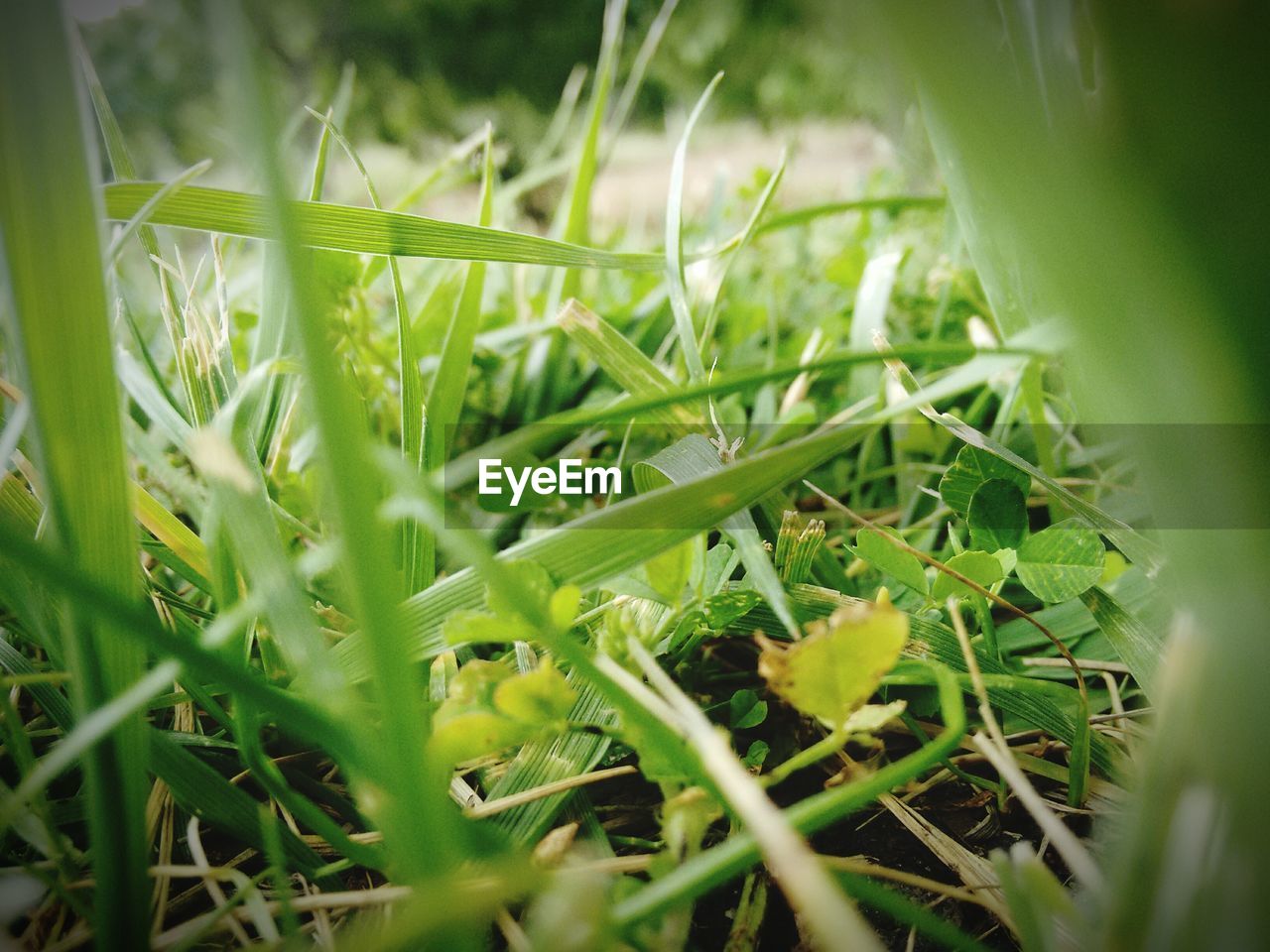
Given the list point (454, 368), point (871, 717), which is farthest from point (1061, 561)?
point (454, 368)

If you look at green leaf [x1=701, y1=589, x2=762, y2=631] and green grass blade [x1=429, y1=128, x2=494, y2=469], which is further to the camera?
green grass blade [x1=429, y1=128, x2=494, y2=469]

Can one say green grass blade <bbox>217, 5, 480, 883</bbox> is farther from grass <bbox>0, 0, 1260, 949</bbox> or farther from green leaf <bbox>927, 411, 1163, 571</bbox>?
green leaf <bbox>927, 411, 1163, 571</bbox>

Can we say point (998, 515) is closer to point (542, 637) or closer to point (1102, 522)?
point (1102, 522)

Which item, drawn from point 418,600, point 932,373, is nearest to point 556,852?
point 418,600

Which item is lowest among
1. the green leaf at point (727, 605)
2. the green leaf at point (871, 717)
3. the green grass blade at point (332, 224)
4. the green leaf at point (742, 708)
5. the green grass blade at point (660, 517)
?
the green leaf at point (742, 708)

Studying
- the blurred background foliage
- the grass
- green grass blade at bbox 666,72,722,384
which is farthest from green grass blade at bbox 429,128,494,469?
the blurred background foliage

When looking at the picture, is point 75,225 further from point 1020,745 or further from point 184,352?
point 1020,745

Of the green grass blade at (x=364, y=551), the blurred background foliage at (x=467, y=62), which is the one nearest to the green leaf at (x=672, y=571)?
the green grass blade at (x=364, y=551)

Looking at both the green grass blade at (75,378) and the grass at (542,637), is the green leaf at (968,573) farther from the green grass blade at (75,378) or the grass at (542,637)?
the green grass blade at (75,378)
